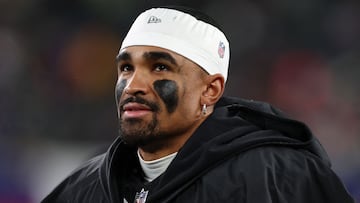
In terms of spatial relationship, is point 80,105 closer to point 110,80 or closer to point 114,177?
point 110,80

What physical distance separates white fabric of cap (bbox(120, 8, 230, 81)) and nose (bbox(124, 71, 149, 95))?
0.09m

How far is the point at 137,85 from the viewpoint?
1.90 metres

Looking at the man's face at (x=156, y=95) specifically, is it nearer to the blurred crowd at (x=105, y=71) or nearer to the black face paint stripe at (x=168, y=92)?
the black face paint stripe at (x=168, y=92)

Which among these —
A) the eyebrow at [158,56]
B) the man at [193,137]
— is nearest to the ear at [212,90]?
the man at [193,137]

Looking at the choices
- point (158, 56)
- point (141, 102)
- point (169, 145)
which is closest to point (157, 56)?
point (158, 56)

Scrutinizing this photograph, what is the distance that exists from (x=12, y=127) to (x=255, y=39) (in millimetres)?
1381

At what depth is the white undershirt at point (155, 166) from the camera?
6.47ft

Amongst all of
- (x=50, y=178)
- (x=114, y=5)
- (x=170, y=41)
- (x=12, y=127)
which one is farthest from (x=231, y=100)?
(x=114, y=5)

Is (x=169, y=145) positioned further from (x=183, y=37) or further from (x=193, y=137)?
(x=183, y=37)

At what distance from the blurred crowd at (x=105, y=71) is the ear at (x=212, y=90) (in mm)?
1959

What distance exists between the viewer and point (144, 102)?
189 centimetres

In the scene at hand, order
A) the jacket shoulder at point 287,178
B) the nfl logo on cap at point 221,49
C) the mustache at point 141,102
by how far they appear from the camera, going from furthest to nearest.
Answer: the nfl logo on cap at point 221,49 < the mustache at point 141,102 < the jacket shoulder at point 287,178

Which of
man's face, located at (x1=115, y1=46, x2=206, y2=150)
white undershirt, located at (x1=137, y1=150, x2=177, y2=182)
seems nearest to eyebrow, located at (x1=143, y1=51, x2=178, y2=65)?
man's face, located at (x1=115, y1=46, x2=206, y2=150)

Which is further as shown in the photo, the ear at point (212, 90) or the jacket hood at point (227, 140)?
the ear at point (212, 90)
